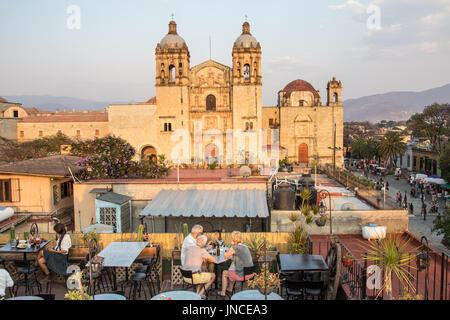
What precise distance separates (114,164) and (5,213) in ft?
17.2

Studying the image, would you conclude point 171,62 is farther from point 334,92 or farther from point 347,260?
point 347,260

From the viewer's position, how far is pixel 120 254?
662cm

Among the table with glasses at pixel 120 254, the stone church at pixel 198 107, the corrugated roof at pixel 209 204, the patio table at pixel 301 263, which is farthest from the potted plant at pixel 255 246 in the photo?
the stone church at pixel 198 107

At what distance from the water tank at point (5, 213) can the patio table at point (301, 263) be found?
34.4 feet

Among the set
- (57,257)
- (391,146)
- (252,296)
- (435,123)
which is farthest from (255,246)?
(391,146)

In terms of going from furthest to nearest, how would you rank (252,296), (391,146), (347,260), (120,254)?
(391,146) → (120,254) → (347,260) → (252,296)

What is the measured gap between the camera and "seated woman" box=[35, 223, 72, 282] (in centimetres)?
714

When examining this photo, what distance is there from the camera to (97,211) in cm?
1213

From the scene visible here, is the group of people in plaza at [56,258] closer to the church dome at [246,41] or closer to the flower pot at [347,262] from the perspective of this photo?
the flower pot at [347,262]

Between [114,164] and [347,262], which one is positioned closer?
[347,262]

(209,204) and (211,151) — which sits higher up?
(211,151)

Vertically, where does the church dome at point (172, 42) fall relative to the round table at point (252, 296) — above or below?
above

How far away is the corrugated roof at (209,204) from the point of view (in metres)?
10.9
